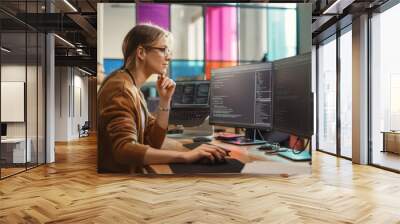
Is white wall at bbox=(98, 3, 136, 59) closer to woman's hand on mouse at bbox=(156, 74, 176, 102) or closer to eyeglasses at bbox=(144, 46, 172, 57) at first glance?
eyeglasses at bbox=(144, 46, 172, 57)

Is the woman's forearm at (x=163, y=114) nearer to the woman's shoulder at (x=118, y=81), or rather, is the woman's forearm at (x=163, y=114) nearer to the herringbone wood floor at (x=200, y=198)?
the woman's shoulder at (x=118, y=81)

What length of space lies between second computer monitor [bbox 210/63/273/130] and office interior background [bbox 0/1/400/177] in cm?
19

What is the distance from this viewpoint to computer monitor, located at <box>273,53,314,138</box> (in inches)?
226

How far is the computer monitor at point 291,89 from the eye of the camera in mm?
5742

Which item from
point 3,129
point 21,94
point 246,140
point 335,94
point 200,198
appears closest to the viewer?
point 200,198

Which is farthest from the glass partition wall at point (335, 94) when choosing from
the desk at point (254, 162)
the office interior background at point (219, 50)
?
the desk at point (254, 162)

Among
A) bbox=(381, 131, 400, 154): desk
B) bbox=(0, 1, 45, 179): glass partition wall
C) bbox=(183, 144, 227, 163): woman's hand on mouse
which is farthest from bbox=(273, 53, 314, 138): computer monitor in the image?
bbox=(0, 1, 45, 179): glass partition wall

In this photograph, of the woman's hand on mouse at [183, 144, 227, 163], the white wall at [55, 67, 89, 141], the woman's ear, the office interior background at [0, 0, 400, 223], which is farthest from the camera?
the white wall at [55, 67, 89, 141]

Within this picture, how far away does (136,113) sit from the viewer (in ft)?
18.9

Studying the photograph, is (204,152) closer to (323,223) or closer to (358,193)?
(358,193)

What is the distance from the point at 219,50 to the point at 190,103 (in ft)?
3.20

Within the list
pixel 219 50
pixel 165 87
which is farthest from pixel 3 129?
pixel 219 50

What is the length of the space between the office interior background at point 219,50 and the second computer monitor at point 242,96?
19 cm

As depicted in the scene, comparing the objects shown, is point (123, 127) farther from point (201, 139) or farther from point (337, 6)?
point (337, 6)
